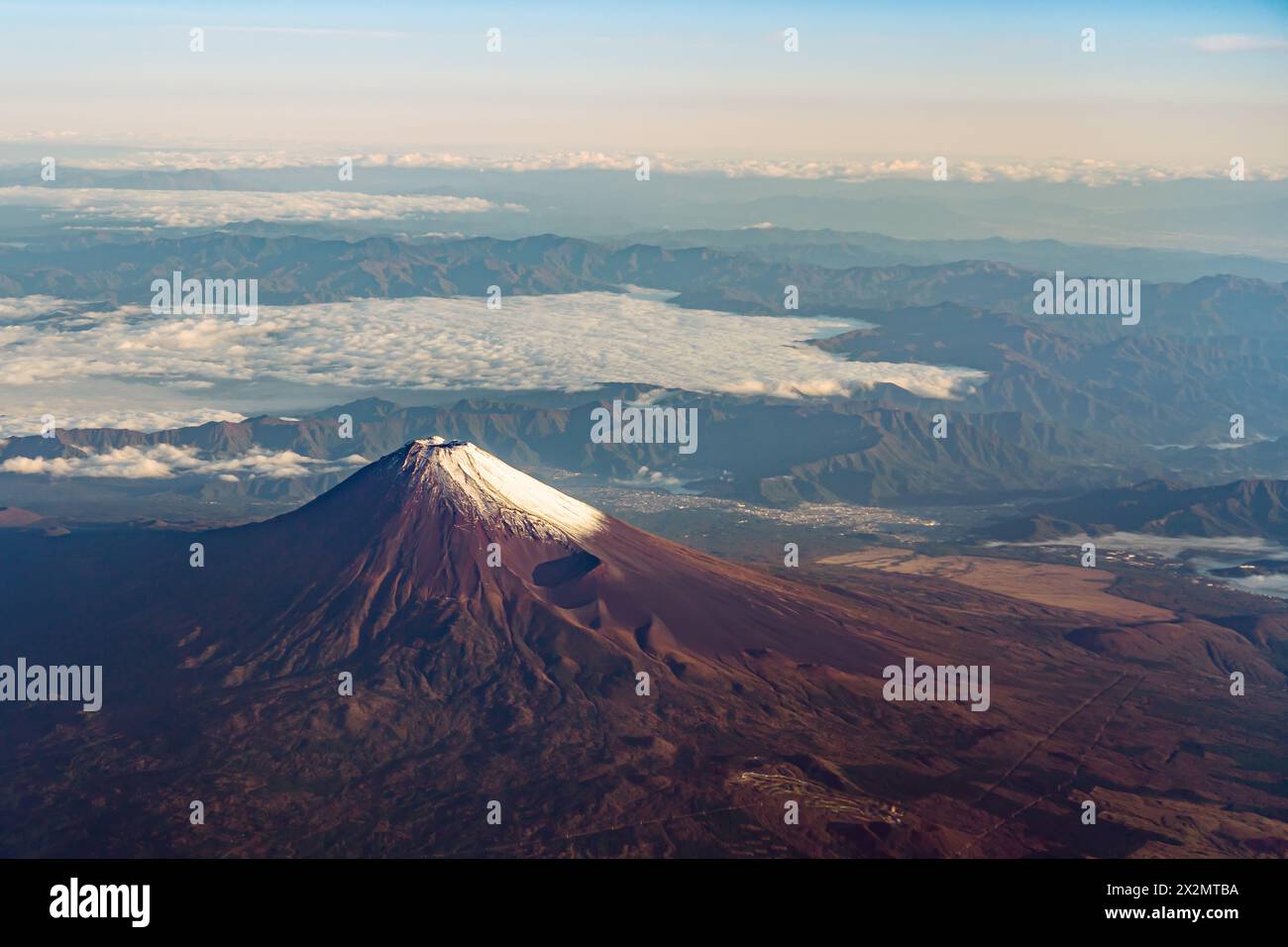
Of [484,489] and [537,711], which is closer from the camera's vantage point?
[537,711]

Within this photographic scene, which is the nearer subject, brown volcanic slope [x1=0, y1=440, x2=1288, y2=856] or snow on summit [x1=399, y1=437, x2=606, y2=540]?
brown volcanic slope [x1=0, y1=440, x2=1288, y2=856]

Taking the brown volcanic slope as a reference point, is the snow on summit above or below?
above

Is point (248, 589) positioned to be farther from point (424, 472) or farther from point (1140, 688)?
point (1140, 688)

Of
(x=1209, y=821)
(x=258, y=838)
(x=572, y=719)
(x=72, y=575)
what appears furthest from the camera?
(x=72, y=575)

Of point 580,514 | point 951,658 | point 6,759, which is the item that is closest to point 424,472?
point 580,514

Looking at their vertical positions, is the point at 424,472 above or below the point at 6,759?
Answer: above

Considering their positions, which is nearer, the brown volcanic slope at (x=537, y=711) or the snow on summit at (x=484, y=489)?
the brown volcanic slope at (x=537, y=711)

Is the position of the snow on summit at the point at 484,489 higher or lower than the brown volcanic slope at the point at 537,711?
higher

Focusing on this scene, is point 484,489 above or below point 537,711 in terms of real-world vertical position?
above
